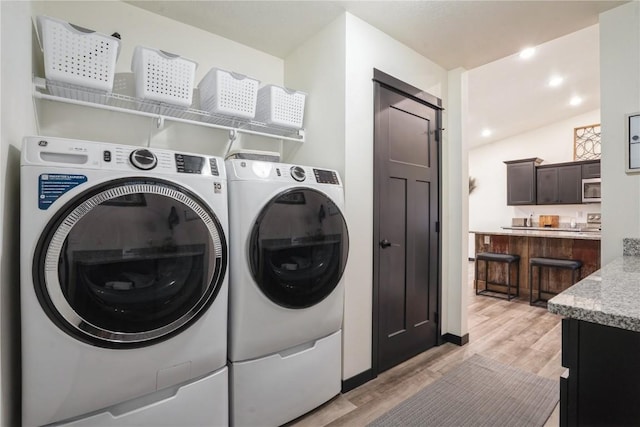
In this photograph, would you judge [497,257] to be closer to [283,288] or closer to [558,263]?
[558,263]

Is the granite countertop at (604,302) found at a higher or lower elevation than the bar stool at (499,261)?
higher

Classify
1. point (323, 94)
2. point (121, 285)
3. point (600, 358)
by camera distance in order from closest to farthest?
point (600, 358) < point (121, 285) < point (323, 94)

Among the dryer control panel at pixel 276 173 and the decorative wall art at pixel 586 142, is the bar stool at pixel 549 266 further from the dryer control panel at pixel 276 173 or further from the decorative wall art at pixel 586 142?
the decorative wall art at pixel 586 142

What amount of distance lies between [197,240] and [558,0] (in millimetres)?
2457

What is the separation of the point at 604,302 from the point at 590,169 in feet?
21.4

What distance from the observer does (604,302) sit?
797 mm

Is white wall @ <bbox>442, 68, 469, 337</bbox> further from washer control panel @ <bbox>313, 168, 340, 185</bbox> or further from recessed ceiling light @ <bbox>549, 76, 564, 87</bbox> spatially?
recessed ceiling light @ <bbox>549, 76, 564, 87</bbox>

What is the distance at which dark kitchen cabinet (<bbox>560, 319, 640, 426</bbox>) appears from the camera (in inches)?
28.7

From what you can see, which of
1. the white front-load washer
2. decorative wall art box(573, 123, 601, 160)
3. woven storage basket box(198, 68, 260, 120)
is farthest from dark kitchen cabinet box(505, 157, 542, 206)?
the white front-load washer

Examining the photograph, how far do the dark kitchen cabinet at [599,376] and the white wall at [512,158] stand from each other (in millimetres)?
6704

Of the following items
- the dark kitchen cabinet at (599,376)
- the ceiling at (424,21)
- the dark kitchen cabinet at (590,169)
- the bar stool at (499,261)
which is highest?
the ceiling at (424,21)

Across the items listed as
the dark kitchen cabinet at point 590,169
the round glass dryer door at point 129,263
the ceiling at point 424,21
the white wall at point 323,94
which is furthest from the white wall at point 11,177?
the dark kitchen cabinet at point 590,169

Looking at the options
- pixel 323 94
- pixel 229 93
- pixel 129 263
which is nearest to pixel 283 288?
pixel 129 263

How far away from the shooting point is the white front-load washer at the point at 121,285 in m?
1.02
